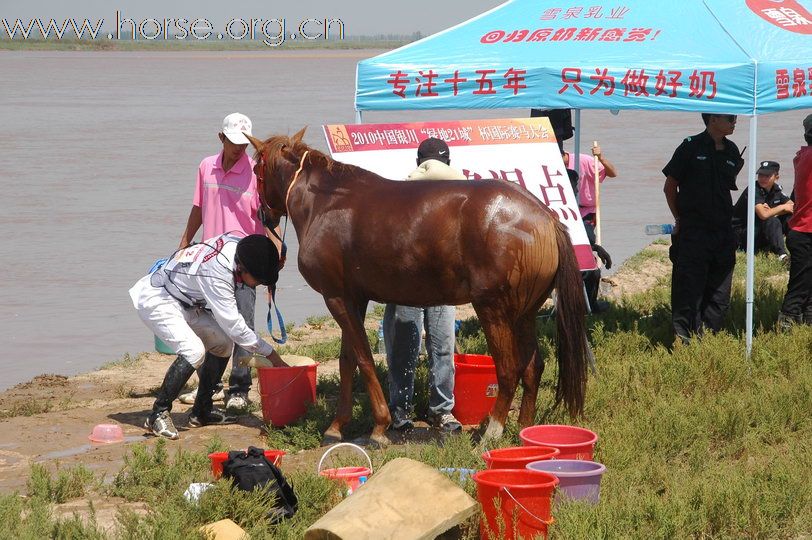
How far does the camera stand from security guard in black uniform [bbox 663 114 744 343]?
9438 mm

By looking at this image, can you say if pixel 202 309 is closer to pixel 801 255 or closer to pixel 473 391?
pixel 473 391

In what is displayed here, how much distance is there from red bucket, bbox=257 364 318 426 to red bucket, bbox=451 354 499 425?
103 cm

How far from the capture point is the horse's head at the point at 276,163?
26.5 feet

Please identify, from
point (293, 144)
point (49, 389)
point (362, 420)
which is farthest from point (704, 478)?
point (49, 389)

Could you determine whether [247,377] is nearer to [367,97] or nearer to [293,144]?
[293,144]

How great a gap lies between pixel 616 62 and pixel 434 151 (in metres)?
2.01

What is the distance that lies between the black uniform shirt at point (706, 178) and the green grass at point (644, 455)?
96 centimetres

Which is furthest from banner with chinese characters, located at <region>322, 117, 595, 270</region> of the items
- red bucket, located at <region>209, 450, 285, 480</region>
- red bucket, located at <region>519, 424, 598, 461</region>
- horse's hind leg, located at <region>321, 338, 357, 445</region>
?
red bucket, located at <region>209, 450, 285, 480</region>

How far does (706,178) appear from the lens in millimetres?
9430

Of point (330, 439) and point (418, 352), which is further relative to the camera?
point (418, 352)

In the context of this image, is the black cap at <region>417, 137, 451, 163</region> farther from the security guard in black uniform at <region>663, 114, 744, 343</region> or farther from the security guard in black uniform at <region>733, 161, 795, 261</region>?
the security guard in black uniform at <region>733, 161, 795, 261</region>

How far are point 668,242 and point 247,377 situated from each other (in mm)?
9080

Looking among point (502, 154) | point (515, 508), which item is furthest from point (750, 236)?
point (515, 508)

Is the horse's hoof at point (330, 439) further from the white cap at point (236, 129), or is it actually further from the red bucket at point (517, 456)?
the white cap at point (236, 129)
